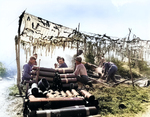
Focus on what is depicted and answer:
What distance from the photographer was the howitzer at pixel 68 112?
2.70 metres

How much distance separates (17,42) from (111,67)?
15.0 ft

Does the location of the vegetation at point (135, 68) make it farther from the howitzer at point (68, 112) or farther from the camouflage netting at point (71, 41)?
the howitzer at point (68, 112)

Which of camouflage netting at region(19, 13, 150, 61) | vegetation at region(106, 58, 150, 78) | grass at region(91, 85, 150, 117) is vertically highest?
camouflage netting at region(19, 13, 150, 61)

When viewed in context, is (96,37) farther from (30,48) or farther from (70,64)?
(30,48)

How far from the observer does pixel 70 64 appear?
8.62 m

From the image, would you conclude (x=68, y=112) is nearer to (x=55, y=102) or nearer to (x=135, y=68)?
(x=55, y=102)

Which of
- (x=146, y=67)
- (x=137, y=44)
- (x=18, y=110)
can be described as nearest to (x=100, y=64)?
(x=137, y=44)

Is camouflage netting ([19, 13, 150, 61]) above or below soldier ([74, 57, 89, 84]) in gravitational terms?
above

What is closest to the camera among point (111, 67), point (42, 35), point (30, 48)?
point (42, 35)

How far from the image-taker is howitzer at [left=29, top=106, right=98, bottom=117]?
2695 millimetres

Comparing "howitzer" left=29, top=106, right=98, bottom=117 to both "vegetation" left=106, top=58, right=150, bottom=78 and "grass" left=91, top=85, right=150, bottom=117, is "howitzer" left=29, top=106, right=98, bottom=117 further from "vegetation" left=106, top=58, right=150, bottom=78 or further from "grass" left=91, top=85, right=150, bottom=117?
"vegetation" left=106, top=58, right=150, bottom=78

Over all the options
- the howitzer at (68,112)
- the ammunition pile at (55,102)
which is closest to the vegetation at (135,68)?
the ammunition pile at (55,102)

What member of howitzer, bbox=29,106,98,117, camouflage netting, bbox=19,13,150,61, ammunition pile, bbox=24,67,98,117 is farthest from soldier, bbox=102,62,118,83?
howitzer, bbox=29,106,98,117

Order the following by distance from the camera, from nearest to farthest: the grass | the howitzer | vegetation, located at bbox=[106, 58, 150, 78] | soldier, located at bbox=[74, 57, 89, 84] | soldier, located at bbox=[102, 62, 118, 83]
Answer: the howitzer, the grass, soldier, located at bbox=[74, 57, 89, 84], soldier, located at bbox=[102, 62, 118, 83], vegetation, located at bbox=[106, 58, 150, 78]
